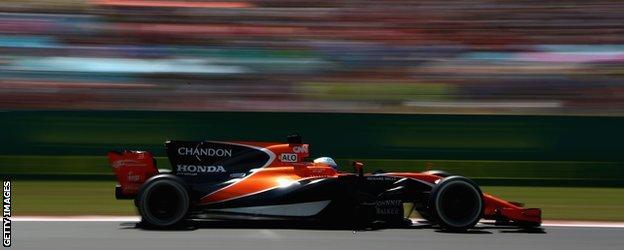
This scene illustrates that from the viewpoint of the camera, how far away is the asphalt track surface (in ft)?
22.1

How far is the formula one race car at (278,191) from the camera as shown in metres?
7.56

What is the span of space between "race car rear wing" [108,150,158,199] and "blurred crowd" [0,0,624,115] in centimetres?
802

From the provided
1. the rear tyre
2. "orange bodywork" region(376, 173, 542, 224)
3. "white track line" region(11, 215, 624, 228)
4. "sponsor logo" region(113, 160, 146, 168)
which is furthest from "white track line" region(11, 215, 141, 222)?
"orange bodywork" region(376, 173, 542, 224)

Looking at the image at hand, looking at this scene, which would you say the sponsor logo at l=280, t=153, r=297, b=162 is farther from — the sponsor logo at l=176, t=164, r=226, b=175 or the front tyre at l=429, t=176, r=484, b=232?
the front tyre at l=429, t=176, r=484, b=232

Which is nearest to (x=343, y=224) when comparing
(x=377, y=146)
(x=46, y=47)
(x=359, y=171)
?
(x=359, y=171)

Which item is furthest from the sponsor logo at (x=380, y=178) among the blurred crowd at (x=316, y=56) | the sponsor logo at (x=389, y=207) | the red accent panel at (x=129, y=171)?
the blurred crowd at (x=316, y=56)

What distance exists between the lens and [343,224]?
7969 millimetres

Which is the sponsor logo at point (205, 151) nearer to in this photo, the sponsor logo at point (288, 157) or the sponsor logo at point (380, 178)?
the sponsor logo at point (288, 157)

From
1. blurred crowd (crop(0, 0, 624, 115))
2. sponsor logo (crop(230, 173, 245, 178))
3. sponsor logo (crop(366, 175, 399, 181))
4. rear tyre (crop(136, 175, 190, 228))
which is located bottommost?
rear tyre (crop(136, 175, 190, 228))

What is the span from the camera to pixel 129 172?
25.5ft

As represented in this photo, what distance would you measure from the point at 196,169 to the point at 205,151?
18 cm

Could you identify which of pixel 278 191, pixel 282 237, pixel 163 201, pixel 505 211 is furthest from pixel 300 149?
pixel 505 211

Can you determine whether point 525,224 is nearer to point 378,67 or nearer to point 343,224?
point 343,224

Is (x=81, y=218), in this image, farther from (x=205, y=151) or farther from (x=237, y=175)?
(x=237, y=175)
